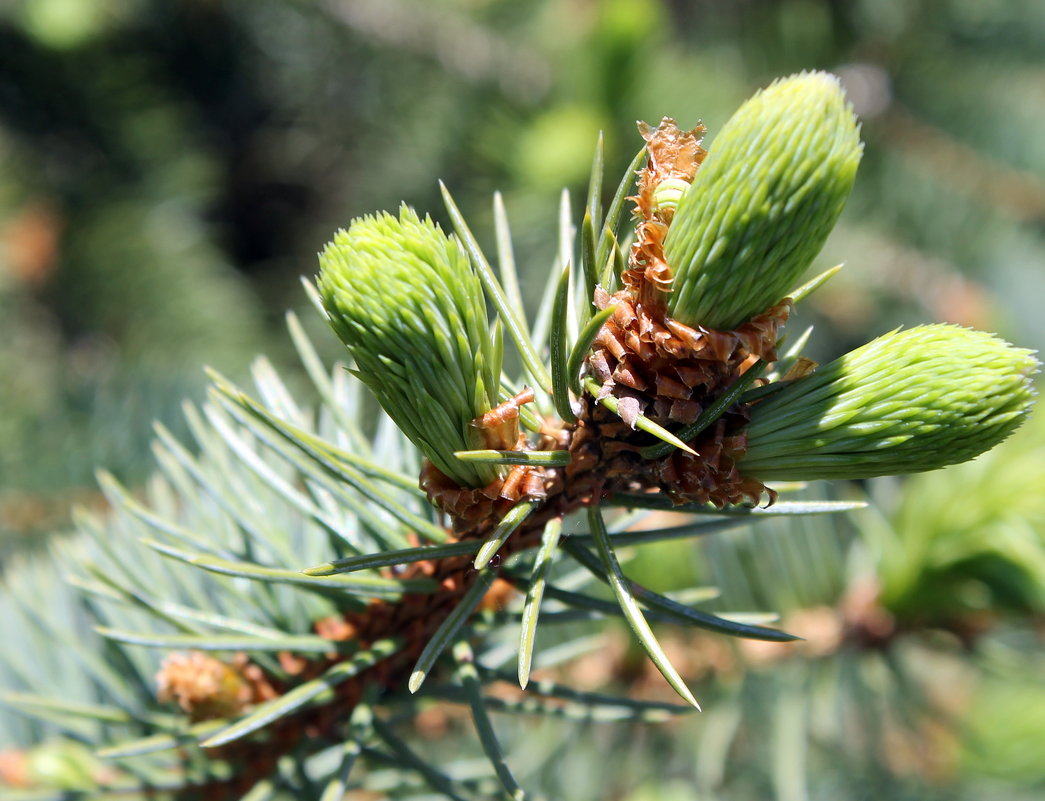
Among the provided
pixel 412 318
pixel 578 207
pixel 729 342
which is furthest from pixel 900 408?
pixel 578 207

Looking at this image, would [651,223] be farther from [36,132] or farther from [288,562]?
[36,132]

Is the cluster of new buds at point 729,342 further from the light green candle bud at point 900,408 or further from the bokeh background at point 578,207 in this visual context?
the bokeh background at point 578,207

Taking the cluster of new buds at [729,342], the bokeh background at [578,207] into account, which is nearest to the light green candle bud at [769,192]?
the cluster of new buds at [729,342]

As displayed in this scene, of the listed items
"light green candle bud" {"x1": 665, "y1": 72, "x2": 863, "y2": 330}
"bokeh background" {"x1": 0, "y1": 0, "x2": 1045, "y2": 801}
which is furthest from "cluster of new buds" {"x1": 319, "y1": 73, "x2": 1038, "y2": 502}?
"bokeh background" {"x1": 0, "y1": 0, "x2": 1045, "y2": 801}

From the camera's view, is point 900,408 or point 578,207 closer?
point 900,408

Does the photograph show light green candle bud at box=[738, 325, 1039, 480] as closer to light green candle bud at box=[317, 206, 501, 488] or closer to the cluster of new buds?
the cluster of new buds

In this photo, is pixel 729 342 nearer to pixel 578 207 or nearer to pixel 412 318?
pixel 412 318
